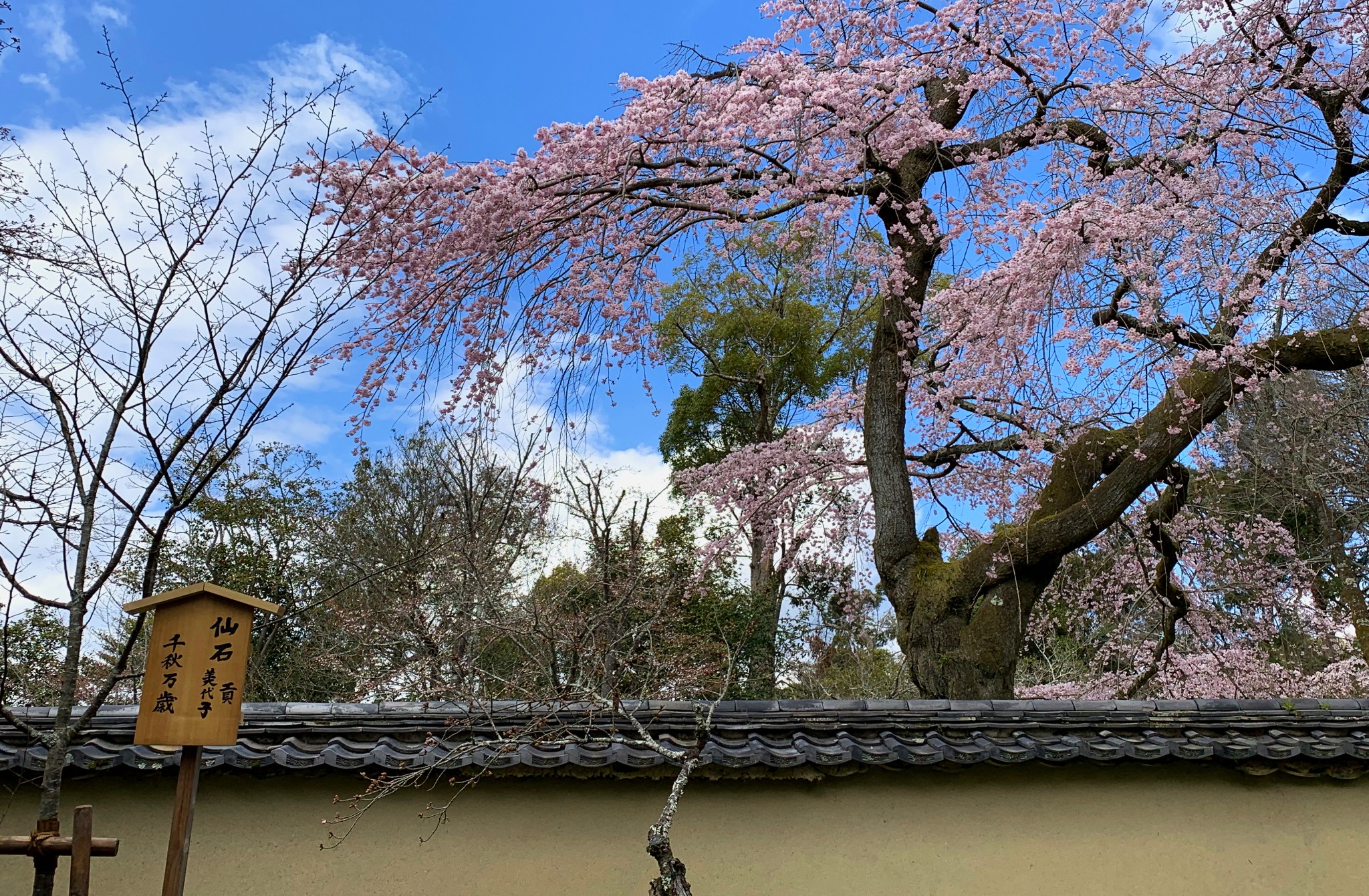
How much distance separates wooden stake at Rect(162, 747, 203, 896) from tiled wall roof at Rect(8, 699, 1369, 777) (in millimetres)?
365

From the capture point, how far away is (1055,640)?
1448cm

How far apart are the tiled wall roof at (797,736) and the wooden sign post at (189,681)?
1.49ft

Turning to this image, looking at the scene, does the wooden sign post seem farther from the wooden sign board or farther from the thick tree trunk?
the thick tree trunk

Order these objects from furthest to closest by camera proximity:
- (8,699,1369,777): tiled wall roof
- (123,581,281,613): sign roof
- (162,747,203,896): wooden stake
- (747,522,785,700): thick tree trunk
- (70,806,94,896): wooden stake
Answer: (747,522,785,700): thick tree trunk, (8,699,1369,777): tiled wall roof, (123,581,281,613): sign roof, (162,747,203,896): wooden stake, (70,806,94,896): wooden stake

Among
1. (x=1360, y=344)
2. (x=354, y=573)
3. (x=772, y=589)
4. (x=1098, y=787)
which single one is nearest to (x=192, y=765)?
(x=1098, y=787)

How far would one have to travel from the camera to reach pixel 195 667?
3691 millimetres

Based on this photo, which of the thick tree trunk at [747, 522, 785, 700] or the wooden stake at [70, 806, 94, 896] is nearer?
the wooden stake at [70, 806, 94, 896]

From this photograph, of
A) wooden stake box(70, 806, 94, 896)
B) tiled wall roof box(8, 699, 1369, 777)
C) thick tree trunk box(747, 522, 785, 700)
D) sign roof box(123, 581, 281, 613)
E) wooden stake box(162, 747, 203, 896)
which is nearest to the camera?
wooden stake box(70, 806, 94, 896)

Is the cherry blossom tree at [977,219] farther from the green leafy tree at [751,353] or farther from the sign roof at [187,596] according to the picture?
the green leafy tree at [751,353]

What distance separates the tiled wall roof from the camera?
4133 millimetres

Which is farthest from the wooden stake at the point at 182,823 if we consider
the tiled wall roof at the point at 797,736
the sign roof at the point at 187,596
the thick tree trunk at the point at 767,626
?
the thick tree trunk at the point at 767,626

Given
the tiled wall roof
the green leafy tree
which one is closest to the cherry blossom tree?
the tiled wall roof

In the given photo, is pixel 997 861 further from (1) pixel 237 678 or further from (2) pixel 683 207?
(2) pixel 683 207

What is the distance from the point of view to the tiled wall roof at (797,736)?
413cm
